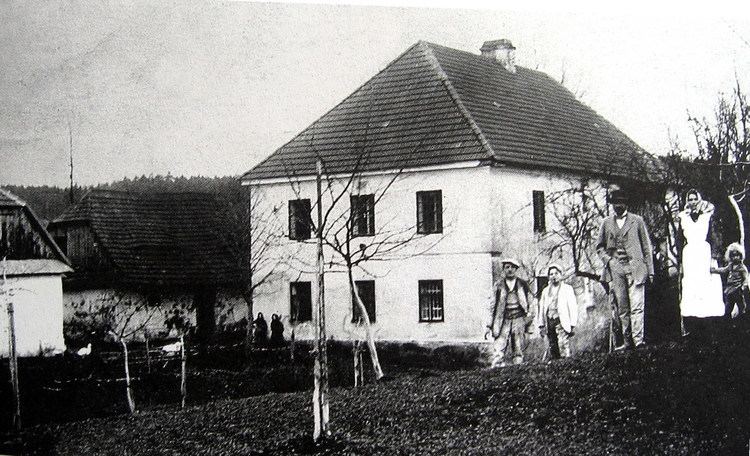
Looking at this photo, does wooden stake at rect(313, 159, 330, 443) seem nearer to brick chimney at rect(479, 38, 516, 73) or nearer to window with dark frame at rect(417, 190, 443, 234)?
window with dark frame at rect(417, 190, 443, 234)

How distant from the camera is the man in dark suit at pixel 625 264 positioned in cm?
513

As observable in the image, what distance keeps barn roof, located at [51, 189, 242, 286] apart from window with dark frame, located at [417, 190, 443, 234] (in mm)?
1103

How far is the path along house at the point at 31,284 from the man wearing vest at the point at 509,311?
7.98 feet

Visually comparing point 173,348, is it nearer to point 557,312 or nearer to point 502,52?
point 557,312

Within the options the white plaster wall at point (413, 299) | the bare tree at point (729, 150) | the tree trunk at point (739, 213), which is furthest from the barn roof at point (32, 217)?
the tree trunk at point (739, 213)

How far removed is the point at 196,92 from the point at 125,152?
0.55 m

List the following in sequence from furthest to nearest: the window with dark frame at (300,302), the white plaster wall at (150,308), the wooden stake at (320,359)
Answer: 1. the white plaster wall at (150,308)
2. the window with dark frame at (300,302)
3. the wooden stake at (320,359)

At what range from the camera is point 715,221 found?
5.09 metres

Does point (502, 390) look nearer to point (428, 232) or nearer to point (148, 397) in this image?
point (428, 232)

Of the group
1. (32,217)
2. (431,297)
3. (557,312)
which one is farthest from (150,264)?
(557,312)

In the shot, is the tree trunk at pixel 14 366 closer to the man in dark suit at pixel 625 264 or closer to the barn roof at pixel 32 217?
the barn roof at pixel 32 217

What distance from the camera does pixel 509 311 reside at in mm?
5121

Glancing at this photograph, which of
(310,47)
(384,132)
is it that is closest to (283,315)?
(384,132)

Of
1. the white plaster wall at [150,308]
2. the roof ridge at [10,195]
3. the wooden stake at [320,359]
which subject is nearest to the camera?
the wooden stake at [320,359]
